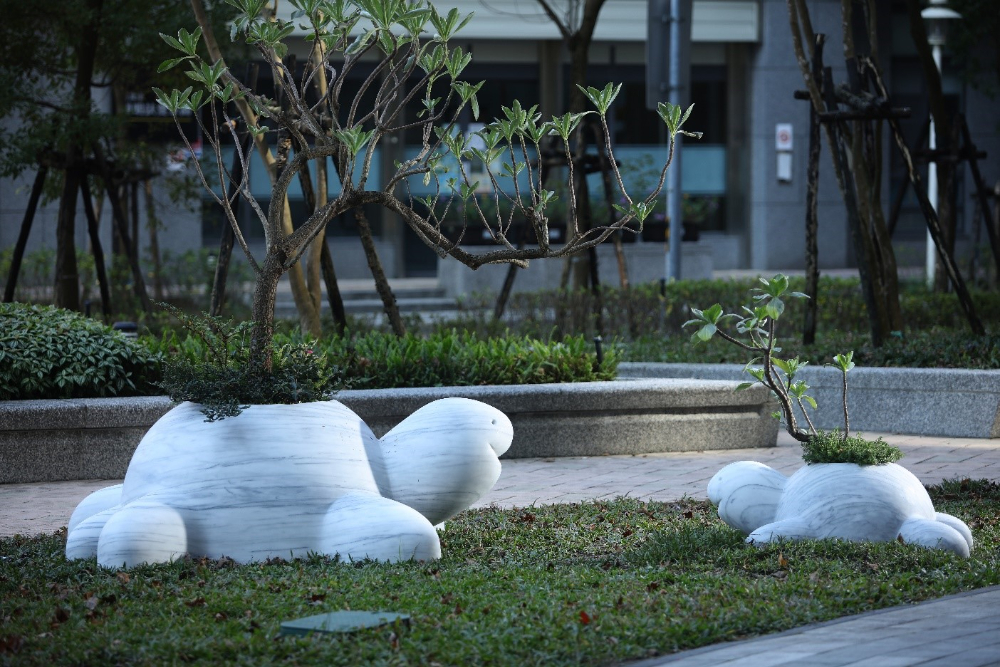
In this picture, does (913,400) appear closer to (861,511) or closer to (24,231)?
(861,511)

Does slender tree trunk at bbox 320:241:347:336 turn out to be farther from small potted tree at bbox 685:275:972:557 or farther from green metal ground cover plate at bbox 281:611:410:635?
green metal ground cover plate at bbox 281:611:410:635

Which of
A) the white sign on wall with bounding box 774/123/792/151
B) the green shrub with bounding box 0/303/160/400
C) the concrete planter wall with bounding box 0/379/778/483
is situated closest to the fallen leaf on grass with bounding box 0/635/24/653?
the concrete planter wall with bounding box 0/379/778/483

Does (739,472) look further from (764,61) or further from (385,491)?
(764,61)

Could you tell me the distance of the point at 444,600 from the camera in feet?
18.0

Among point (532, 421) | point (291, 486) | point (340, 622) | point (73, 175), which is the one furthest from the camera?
point (73, 175)

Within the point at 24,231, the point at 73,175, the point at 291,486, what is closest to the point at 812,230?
the point at 73,175

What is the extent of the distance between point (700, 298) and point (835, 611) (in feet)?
36.0

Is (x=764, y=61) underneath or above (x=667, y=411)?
above

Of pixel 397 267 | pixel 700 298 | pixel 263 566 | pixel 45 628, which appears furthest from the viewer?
pixel 397 267

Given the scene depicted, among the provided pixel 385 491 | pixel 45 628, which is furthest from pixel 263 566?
pixel 45 628

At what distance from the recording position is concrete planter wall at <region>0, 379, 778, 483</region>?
30.7 ft

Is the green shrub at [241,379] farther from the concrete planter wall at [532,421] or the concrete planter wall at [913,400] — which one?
the concrete planter wall at [913,400]

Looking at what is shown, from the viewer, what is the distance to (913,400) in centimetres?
1156

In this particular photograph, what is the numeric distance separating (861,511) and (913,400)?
5352 millimetres
